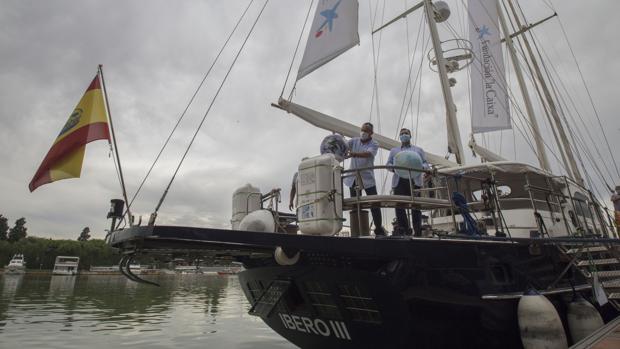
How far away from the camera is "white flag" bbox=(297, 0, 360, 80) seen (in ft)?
28.8

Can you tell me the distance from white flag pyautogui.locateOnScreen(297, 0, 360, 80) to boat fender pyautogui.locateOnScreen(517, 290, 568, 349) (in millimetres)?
6258

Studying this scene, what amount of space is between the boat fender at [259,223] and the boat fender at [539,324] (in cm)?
394

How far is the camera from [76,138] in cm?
559

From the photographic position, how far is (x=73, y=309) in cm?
1925

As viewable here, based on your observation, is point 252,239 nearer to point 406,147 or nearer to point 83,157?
point 83,157

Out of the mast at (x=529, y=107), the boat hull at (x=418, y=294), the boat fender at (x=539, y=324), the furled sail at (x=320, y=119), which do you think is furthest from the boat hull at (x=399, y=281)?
A: the mast at (x=529, y=107)

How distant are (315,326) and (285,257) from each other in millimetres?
1819

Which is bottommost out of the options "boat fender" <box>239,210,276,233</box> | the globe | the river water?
the river water

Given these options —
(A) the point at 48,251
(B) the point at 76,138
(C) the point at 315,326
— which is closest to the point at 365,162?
(C) the point at 315,326

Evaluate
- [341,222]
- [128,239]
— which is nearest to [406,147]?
A: [341,222]

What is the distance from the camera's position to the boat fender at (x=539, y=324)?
17.3 ft

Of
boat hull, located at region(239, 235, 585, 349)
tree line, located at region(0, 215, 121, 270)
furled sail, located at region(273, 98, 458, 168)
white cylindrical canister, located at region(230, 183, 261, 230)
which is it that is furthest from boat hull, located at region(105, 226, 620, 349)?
tree line, located at region(0, 215, 121, 270)

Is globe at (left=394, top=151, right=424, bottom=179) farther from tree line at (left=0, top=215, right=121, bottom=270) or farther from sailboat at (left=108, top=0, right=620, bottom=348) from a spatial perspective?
tree line at (left=0, top=215, right=121, bottom=270)

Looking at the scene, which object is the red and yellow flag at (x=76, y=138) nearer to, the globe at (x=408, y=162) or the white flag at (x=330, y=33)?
the white flag at (x=330, y=33)
